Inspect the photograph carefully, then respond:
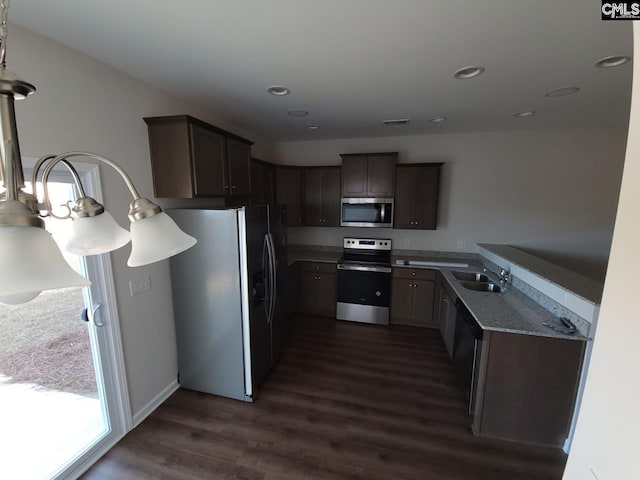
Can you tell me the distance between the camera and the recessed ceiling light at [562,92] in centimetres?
225

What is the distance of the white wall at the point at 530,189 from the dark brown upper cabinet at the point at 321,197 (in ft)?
2.93

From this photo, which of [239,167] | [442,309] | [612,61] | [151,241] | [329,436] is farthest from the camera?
[442,309]

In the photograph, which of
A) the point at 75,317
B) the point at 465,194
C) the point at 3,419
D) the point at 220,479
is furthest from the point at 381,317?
the point at 3,419

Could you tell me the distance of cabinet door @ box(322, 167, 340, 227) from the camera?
4.14 meters

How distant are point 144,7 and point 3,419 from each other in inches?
96.1

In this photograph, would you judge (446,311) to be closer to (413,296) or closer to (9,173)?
(413,296)

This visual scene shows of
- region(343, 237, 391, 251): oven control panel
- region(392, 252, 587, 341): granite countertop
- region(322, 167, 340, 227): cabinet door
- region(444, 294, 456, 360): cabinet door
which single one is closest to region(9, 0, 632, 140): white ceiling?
region(322, 167, 340, 227): cabinet door

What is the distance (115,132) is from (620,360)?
9.47ft

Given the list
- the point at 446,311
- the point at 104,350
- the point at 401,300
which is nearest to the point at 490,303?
the point at 446,311

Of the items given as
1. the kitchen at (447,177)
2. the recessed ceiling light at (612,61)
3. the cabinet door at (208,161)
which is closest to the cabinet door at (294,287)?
the kitchen at (447,177)

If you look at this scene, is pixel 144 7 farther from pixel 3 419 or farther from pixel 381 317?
pixel 381 317

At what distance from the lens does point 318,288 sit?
4.08 metres

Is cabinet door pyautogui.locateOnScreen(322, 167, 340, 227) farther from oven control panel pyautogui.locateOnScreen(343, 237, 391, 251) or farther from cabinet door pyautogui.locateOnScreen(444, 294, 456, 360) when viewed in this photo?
cabinet door pyautogui.locateOnScreen(444, 294, 456, 360)

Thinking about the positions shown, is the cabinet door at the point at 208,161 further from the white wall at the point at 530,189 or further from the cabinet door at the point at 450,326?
the cabinet door at the point at 450,326
